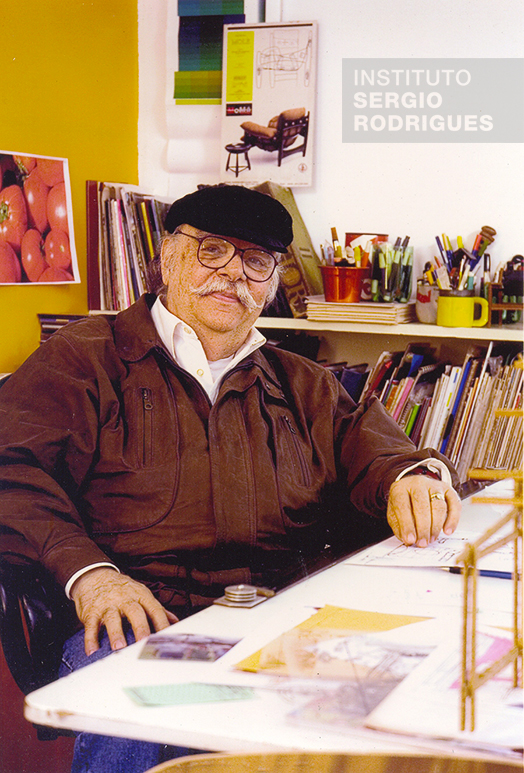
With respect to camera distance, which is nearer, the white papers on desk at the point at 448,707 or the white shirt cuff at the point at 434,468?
the white papers on desk at the point at 448,707

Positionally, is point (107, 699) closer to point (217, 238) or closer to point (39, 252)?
point (217, 238)

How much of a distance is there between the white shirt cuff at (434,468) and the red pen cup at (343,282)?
0.76 metres

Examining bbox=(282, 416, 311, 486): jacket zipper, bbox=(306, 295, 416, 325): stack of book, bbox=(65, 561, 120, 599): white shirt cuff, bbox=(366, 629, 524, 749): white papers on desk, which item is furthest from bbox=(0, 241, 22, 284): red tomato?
bbox=(366, 629, 524, 749): white papers on desk

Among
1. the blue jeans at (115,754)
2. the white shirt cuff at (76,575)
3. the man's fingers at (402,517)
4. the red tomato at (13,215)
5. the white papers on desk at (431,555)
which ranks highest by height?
the red tomato at (13,215)

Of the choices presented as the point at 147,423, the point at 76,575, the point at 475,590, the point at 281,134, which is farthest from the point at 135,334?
the point at 281,134

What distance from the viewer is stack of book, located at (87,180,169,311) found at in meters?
2.11

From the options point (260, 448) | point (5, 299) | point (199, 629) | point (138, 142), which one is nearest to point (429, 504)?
point (260, 448)

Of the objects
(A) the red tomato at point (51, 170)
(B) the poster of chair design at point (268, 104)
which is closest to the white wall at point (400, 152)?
(B) the poster of chair design at point (268, 104)

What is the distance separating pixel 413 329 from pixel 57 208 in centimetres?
99

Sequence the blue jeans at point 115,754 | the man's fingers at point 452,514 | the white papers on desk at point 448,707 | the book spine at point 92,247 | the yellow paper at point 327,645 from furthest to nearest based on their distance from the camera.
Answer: the book spine at point 92,247 → the man's fingers at point 452,514 → the blue jeans at point 115,754 → the yellow paper at point 327,645 → the white papers on desk at point 448,707

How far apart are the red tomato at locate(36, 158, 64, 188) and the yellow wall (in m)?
0.03

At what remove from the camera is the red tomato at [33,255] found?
6.28 feet

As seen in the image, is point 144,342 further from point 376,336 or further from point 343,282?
point 376,336

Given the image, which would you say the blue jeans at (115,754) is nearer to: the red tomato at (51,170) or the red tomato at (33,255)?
the red tomato at (33,255)
